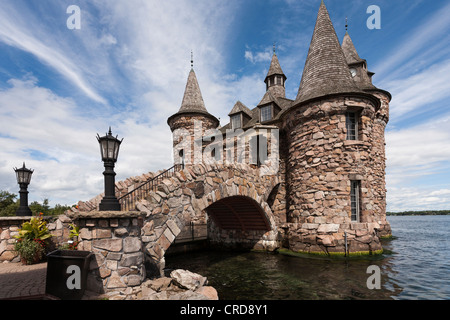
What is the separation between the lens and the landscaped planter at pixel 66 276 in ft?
13.6

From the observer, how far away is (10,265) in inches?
255

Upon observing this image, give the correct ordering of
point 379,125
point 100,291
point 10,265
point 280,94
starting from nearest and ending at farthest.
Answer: point 100,291, point 10,265, point 379,125, point 280,94

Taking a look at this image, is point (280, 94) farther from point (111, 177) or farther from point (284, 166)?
point (111, 177)

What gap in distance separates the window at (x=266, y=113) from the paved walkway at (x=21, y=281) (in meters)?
15.2

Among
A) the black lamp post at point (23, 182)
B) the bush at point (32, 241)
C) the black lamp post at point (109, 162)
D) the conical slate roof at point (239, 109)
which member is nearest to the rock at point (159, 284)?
the black lamp post at point (109, 162)

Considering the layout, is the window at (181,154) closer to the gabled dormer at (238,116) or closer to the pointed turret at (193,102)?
the pointed turret at (193,102)

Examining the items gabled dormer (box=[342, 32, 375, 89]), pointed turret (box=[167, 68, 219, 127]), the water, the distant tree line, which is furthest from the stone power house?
the distant tree line

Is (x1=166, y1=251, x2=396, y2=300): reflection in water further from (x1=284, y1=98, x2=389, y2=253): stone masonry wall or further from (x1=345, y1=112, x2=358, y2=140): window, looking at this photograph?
(x1=345, y1=112, x2=358, y2=140): window

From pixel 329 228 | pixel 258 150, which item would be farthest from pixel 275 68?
pixel 329 228

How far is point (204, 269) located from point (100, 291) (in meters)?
5.99

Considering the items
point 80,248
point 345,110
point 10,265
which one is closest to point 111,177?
point 80,248

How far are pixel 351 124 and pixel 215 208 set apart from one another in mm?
8971

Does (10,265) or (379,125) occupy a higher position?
(379,125)
